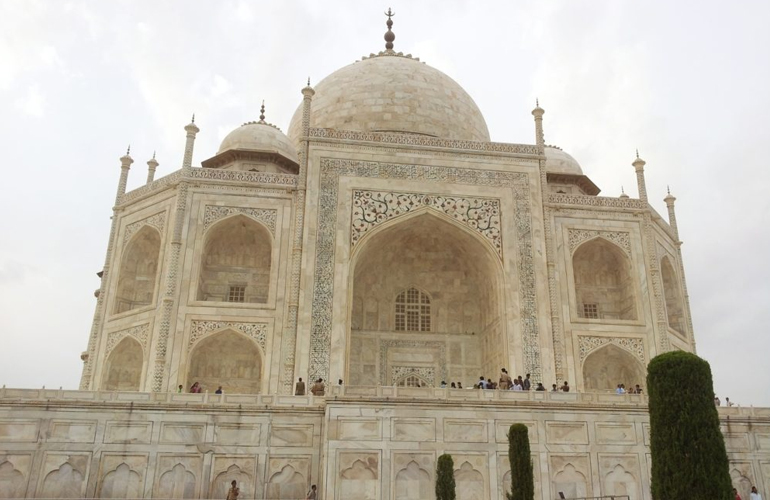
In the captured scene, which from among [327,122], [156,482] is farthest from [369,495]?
[327,122]

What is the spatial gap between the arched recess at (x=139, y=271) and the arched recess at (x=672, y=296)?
14.3 m

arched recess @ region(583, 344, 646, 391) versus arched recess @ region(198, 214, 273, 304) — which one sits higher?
arched recess @ region(198, 214, 273, 304)

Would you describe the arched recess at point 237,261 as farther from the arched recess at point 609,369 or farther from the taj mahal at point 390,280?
the arched recess at point 609,369

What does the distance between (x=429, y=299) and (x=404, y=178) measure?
3.58 m

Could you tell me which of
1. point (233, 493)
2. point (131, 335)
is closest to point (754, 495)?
point (233, 493)

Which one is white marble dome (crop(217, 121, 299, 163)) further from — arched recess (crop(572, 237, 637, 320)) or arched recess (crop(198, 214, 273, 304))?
arched recess (crop(572, 237, 637, 320))

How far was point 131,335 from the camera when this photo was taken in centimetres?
1744

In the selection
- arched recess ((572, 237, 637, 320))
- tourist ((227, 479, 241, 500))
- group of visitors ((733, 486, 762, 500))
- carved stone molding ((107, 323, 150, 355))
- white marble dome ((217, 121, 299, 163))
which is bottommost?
tourist ((227, 479, 241, 500))

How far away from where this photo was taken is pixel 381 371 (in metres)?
18.7

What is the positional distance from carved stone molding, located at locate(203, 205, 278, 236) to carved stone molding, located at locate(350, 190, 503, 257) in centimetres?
212

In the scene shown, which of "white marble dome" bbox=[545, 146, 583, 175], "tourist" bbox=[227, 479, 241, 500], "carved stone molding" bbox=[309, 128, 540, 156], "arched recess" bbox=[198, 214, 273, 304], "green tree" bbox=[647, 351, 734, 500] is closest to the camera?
"green tree" bbox=[647, 351, 734, 500]

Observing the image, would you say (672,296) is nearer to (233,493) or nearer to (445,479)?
(445,479)

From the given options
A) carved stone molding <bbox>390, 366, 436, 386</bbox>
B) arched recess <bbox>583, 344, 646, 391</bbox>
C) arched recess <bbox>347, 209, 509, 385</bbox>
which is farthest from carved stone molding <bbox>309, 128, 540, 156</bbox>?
carved stone molding <bbox>390, 366, 436, 386</bbox>

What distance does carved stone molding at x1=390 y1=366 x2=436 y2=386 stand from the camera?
1867 cm
